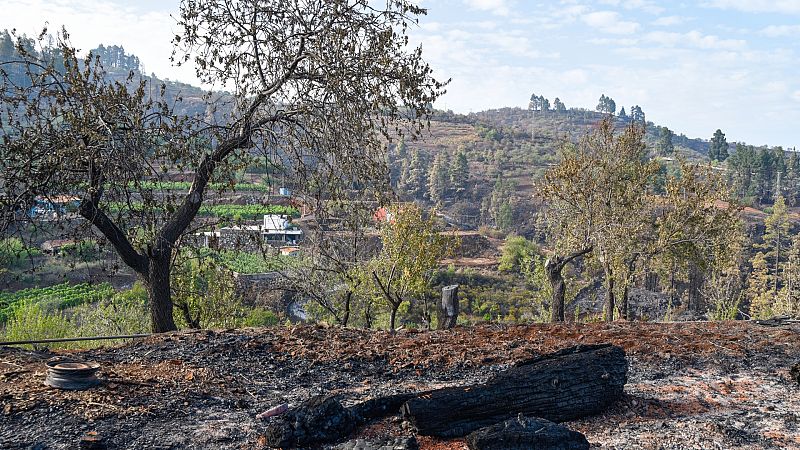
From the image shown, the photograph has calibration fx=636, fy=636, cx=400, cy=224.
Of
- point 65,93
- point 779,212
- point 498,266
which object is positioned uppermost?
point 65,93

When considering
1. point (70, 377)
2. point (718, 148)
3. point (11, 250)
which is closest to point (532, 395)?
point (70, 377)

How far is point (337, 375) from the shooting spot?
19.8 feet

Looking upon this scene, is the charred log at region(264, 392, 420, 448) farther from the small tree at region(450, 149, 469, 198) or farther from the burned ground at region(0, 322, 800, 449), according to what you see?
the small tree at region(450, 149, 469, 198)

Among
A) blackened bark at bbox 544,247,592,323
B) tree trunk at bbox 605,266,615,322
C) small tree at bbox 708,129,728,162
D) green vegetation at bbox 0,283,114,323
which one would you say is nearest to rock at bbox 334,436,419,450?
blackened bark at bbox 544,247,592,323

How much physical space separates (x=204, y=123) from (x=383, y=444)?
4414 millimetres

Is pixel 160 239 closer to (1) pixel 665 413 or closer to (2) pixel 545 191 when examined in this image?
(1) pixel 665 413

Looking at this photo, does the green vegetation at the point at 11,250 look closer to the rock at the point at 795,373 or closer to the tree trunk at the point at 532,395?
the tree trunk at the point at 532,395

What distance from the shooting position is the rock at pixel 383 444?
12.9 ft

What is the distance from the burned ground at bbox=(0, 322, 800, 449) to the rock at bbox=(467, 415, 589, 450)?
41 centimetres

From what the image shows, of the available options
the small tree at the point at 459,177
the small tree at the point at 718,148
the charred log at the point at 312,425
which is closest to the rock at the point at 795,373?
the charred log at the point at 312,425

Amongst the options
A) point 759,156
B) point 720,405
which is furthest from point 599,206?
point 759,156

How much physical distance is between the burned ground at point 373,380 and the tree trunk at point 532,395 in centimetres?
11

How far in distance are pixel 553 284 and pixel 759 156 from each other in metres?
63.7

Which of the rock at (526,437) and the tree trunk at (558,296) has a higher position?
the rock at (526,437)
